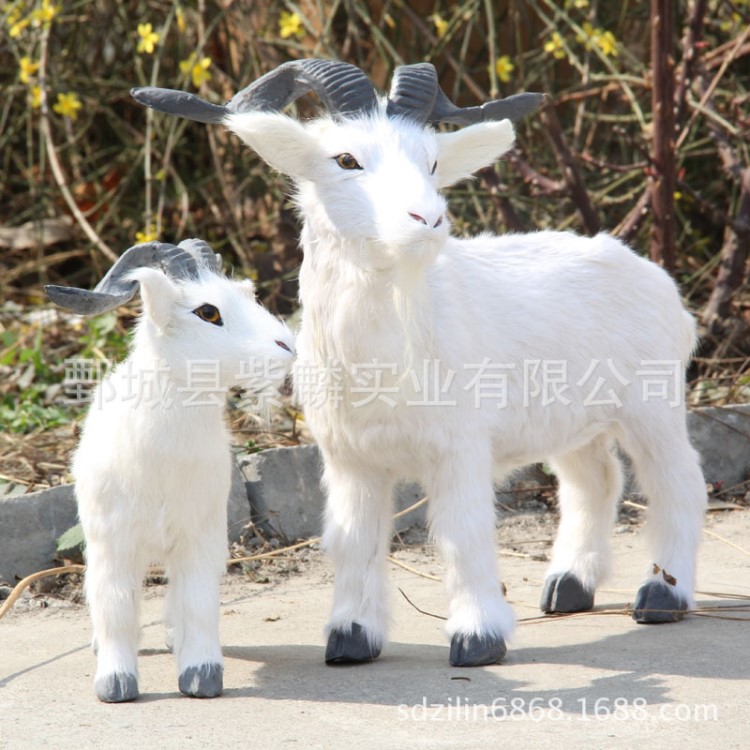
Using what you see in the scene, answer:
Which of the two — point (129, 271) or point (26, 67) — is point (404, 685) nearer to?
point (129, 271)

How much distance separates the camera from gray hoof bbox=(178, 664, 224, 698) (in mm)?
3463

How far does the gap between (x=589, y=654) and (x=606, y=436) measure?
991 millimetres

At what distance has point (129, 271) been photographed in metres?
3.50

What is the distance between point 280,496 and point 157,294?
2069mm

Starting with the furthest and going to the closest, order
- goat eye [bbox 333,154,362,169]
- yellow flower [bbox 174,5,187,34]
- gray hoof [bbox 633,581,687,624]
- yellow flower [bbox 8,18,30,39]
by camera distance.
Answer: yellow flower [bbox 174,5,187,34] < yellow flower [bbox 8,18,30,39] < gray hoof [bbox 633,581,687,624] < goat eye [bbox 333,154,362,169]

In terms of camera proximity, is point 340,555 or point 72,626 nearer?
point 340,555

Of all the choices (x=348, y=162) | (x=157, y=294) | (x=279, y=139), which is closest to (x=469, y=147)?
(x=348, y=162)

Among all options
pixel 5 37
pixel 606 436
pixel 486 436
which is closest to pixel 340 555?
pixel 486 436

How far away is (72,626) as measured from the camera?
4375mm

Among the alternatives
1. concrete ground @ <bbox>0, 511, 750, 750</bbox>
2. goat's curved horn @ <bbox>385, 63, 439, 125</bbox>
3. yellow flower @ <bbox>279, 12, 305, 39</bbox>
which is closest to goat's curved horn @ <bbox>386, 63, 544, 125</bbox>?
goat's curved horn @ <bbox>385, 63, 439, 125</bbox>

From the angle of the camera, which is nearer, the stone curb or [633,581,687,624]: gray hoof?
[633,581,687,624]: gray hoof

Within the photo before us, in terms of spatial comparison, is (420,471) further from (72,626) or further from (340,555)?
(72,626)

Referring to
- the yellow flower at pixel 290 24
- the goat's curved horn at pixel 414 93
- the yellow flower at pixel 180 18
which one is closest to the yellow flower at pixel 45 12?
the yellow flower at pixel 180 18

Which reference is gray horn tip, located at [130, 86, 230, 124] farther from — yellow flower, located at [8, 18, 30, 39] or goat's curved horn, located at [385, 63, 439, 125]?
yellow flower, located at [8, 18, 30, 39]
